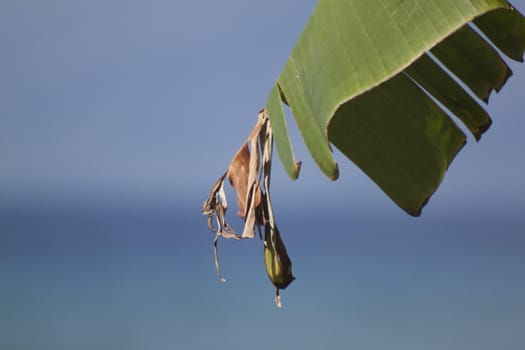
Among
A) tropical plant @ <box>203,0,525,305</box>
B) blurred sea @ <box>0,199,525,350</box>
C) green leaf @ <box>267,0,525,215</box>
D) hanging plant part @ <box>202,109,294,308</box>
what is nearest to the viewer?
green leaf @ <box>267,0,525,215</box>

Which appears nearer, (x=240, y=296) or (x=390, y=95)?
(x=390, y=95)

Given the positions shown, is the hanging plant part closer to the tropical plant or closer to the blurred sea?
the tropical plant

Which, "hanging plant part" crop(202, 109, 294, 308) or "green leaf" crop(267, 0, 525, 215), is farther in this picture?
"hanging plant part" crop(202, 109, 294, 308)

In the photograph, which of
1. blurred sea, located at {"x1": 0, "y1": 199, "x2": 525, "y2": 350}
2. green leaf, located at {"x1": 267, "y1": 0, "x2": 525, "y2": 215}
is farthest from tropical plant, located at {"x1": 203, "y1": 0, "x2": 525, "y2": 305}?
blurred sea, located at {"x1": 0, "y1": 199, "x2": 525, "y2": 350}

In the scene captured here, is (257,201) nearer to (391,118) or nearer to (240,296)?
(391,118)

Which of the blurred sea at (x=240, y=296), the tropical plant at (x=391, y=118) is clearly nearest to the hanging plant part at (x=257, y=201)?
the tropical plant at (x=391, y=118)

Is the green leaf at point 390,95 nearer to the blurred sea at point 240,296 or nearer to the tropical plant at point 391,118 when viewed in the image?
the tropical plant at point 391,118

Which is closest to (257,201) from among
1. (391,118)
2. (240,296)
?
(391,118)
